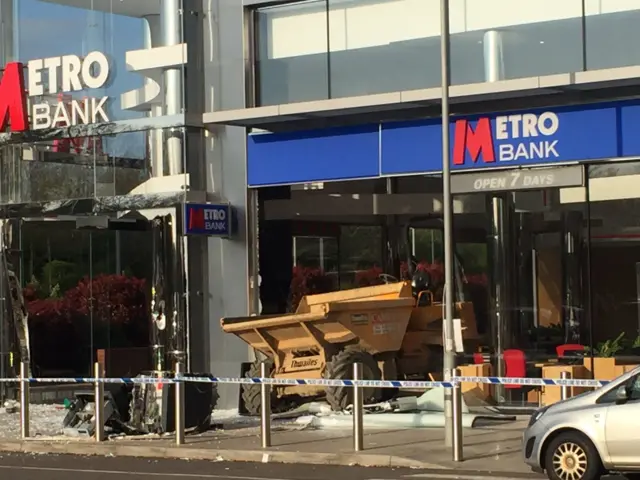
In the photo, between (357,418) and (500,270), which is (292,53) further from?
(357,418)

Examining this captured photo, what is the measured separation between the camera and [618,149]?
1945cm

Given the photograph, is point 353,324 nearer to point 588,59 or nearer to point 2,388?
point 588,59

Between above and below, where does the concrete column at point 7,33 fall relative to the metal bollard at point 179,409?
above

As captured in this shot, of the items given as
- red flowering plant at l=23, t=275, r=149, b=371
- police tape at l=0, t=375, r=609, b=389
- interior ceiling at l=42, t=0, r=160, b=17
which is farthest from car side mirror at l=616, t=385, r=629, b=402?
red flowering plant at l=23, t=275, r=149, b=371

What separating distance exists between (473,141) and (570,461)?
9001 millimetres

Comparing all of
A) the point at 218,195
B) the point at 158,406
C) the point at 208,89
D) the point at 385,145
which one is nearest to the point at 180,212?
the point at 218,195

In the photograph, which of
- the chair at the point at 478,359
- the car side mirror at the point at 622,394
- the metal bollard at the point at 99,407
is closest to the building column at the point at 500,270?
the chair at the point at 478,359

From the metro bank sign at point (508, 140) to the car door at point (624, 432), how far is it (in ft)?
27.2

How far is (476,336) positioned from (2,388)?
384 inches

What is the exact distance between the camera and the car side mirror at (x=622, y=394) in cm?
1237

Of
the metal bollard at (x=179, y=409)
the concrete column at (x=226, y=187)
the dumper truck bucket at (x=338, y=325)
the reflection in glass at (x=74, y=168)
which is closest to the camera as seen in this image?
the metal bollard at (x=179, y=409)

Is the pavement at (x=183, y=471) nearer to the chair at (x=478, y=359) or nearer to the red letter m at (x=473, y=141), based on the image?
the chair at (x=478, y=359)

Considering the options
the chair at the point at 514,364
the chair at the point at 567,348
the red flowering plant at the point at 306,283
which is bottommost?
the chair at the point at 514,364

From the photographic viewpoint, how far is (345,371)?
1953 cm
